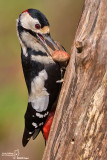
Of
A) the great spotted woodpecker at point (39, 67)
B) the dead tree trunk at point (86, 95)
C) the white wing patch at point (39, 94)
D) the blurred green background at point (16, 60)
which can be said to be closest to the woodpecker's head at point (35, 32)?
the great spotted woodpecker at point (39, 67)

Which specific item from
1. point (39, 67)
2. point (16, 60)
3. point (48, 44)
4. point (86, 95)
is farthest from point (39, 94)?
point (16, 60)

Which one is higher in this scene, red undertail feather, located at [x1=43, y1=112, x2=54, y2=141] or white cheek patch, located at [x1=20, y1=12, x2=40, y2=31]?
white cheek patch, located at [x1=20, y1=12, x2=40, y2=31]

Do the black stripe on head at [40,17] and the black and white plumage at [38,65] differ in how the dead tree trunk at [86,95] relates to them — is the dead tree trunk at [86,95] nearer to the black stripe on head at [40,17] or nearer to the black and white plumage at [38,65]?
the black and white plumage at [38,65]

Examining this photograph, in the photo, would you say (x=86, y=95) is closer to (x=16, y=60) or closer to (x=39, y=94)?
(x=39, y=94)

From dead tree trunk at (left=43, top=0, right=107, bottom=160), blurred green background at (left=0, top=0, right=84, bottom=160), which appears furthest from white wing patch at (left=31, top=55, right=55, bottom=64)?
blurred green background at (left=0, top=0, right=84, bottom=160)

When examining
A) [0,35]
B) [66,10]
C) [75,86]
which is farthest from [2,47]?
[75,86]

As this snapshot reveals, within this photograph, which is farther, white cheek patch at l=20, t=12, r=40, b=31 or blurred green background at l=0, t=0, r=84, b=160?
blurred green background at l=0, t=0, r=84, b=160

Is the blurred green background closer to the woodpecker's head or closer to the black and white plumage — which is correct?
the black and white plumage

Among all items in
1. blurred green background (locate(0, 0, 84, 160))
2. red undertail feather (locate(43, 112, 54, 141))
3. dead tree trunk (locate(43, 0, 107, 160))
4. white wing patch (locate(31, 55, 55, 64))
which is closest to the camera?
dead tree trunk (locate(43, 0, 107, 160))
